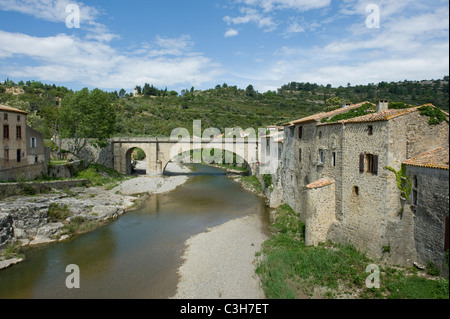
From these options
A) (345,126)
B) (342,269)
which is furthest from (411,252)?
(345,126)

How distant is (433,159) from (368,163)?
2.85 metres

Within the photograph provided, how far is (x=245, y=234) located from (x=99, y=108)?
99.3ft

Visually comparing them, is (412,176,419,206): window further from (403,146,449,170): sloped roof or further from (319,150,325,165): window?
(319,150,325,165): window

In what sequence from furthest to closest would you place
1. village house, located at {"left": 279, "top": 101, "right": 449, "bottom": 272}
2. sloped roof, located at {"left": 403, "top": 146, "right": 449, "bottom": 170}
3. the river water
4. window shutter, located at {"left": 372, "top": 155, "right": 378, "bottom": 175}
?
the river water, window shutter, located at {"left": 372, "top": 155, "right": 378, "bottom": 175}, village house, located at {"left": 279, "top": 101, "right": 449, "bottom": 272}, sloped roof, located at {"left": 403, "top": 146, "right": 449, "bottom": 170}

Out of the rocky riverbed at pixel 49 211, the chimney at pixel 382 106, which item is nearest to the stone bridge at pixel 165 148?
the rocky riverbed at pixel 49 211

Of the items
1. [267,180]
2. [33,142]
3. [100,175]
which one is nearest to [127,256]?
[267,180]

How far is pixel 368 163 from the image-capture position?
1442cm

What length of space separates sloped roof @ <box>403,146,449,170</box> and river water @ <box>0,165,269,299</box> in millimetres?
12187

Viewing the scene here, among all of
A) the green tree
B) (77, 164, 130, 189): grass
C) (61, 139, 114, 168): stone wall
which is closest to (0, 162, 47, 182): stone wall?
(77, 164, 130, 189): grass

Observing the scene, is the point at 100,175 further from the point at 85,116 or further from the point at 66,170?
the point at 85,116

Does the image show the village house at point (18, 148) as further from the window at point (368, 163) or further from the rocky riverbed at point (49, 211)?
the window at point (368, 163)

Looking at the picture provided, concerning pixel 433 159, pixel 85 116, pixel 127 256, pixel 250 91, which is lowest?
pixel 127 256

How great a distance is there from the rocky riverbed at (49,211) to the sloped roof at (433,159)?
69.8ft

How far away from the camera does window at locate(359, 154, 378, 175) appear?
13.9 meters
